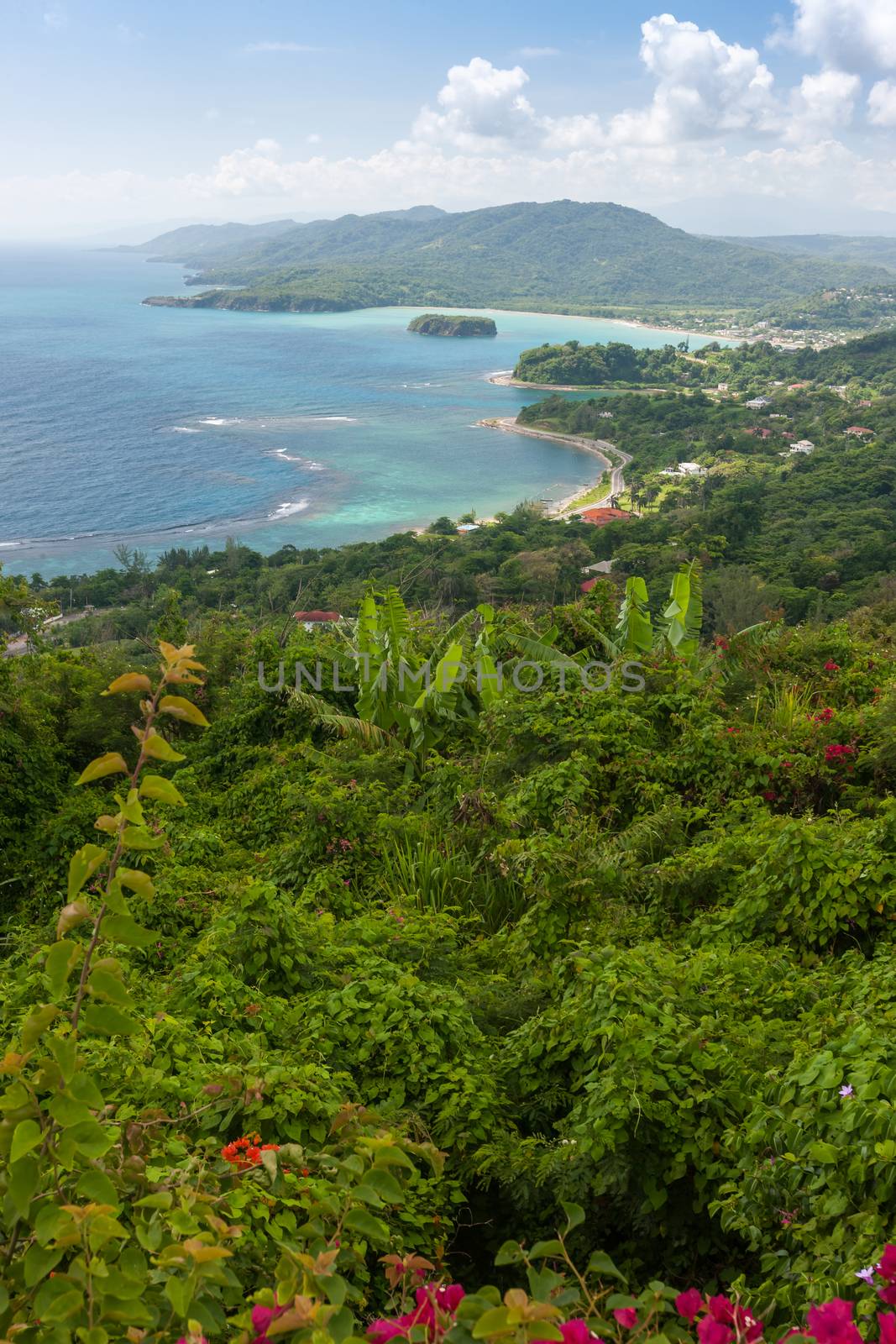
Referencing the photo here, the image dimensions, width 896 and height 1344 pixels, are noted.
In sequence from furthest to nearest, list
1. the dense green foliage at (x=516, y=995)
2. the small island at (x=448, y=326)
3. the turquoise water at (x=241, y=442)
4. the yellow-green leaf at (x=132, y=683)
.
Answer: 1. the small island at (x=448, y=326)
2. the turquoise water at (x=241, y=442)
3. the dense green foliage at (x=516, y=995)
4. the yellow-green leaf at (x=132, y=683)

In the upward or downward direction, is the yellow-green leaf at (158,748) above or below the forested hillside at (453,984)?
above

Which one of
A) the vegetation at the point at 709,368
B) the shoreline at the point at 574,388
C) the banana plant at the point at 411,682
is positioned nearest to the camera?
the banana plant at the point at 411,682

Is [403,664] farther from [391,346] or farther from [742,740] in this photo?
[391,346]

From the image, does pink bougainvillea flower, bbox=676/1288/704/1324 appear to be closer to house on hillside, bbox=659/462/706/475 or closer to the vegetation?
house on hillside, bbox=659/462/706/475

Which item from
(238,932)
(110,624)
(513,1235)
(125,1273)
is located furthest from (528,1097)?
(110,624)

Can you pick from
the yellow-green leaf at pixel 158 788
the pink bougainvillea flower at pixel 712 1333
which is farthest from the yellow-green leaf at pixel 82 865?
the pink bougainvillea flower at pixel 712 1333

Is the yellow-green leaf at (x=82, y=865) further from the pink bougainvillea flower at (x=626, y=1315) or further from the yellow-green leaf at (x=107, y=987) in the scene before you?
the pink bougainvillea flower at (x=626, y=1315)

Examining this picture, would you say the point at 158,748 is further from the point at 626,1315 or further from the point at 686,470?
the point at 686,470
